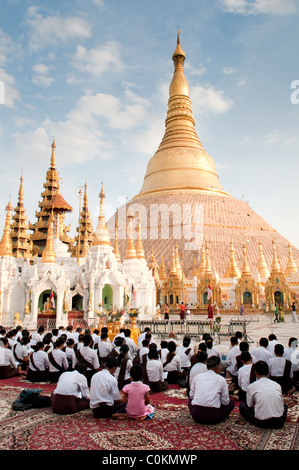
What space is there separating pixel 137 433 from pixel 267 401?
1.69 m

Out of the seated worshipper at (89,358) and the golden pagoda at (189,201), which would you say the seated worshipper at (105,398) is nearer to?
the seated worshipper at (89,358)

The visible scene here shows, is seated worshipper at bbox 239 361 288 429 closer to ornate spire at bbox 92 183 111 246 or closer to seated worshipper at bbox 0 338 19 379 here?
seated worshipper at bbox 0 338 19 379

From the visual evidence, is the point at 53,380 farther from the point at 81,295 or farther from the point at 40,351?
the point at 81,295

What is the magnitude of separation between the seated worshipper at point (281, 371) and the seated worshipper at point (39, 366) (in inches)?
173

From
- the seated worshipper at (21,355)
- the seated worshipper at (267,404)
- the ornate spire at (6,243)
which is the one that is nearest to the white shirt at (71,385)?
the seated worshipper at (267,404)

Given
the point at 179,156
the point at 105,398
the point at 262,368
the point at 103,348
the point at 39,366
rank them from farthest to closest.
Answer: the point at 179,156 < the point at 103,348 < the point at 39,366 < the point at 105,398 < the point at 262,368

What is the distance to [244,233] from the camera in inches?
1705

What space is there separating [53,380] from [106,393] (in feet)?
9.07

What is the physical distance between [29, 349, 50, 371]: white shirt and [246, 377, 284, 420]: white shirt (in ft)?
14.8

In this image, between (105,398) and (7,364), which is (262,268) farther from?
(105,398)

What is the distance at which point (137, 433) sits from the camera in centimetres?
476

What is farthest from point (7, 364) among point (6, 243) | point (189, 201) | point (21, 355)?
point (189, 201)

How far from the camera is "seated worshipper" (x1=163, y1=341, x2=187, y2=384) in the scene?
7.63 meters
